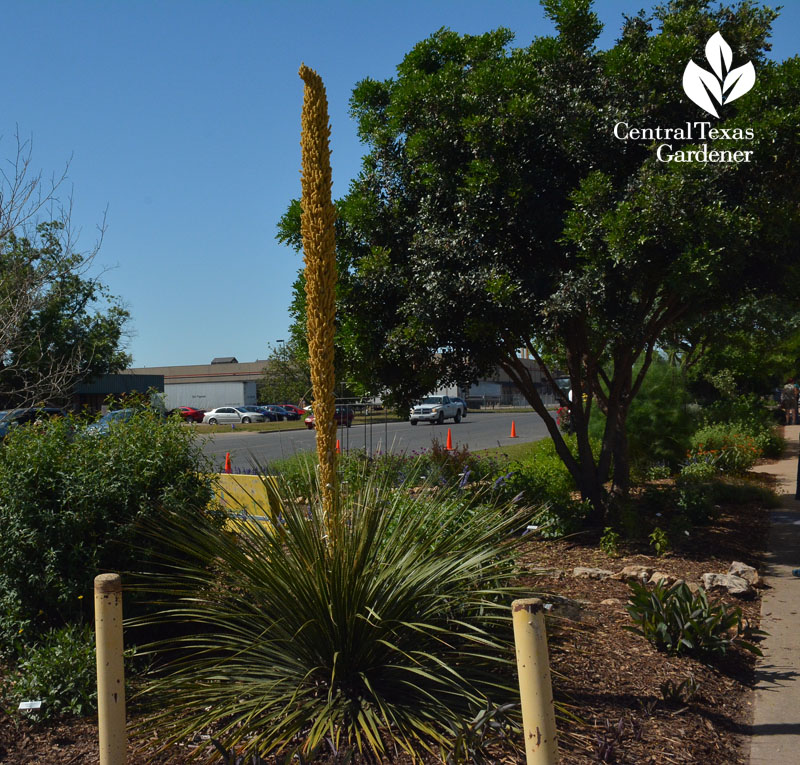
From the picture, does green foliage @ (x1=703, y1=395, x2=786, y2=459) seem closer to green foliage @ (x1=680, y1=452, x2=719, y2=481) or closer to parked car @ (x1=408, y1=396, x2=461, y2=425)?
green foliage @ (x1=680, y1=452, x2=719, y2=481)

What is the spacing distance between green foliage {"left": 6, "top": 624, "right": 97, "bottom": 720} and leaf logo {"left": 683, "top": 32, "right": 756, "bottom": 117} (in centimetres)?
765

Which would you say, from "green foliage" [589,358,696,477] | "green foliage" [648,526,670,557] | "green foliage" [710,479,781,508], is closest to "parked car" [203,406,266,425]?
"green foliage" [589,358,696,477]

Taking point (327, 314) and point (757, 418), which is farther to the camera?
point (757, 418)

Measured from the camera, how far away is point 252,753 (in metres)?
3.39

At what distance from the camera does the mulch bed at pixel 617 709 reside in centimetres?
364

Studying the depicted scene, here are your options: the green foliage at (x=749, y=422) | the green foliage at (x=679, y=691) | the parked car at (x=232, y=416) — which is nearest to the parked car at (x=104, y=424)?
the green foliage at (x=679, y=691)

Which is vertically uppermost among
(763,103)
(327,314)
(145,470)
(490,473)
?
(763,103)

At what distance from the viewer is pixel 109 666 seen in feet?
9.73

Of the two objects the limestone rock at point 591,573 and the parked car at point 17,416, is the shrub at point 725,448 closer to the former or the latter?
the limestone rock at point 591,573

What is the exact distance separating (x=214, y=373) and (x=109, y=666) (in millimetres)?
89331

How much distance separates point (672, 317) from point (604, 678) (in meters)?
5.85

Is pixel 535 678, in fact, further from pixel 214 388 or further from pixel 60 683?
pixel 214 388

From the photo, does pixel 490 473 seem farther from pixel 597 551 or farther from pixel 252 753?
pixel 252 753

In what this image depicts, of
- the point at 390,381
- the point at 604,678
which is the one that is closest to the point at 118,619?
the point at 604,678
